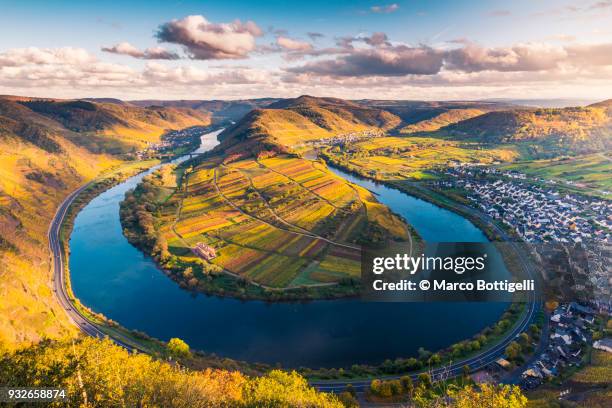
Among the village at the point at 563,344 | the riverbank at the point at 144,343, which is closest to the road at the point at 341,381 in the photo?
the riverbank at the point at 144,343

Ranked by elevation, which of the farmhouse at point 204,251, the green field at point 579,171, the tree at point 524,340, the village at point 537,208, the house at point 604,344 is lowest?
the tree at point 524,340

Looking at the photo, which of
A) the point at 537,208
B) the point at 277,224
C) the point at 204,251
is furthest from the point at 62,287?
the point at 537,208

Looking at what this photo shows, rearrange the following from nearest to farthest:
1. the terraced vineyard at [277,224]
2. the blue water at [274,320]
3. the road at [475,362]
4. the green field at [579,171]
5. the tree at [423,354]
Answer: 1. the road at [475,362]
2. the tree at [423,354]
3. the blue water at [274,320]
4. the terraced vineyard at [277,224]
5. the green field at [579,171]

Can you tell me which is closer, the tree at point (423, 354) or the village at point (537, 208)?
the tree at point (423, 354)

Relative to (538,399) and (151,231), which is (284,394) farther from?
(151,231)

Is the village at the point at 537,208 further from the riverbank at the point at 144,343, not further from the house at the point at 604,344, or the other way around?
the riverbank at the point at 144,343

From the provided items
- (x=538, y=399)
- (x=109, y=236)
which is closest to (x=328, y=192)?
(x=109, y=236)

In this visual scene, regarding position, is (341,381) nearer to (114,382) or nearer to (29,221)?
(114,382)
